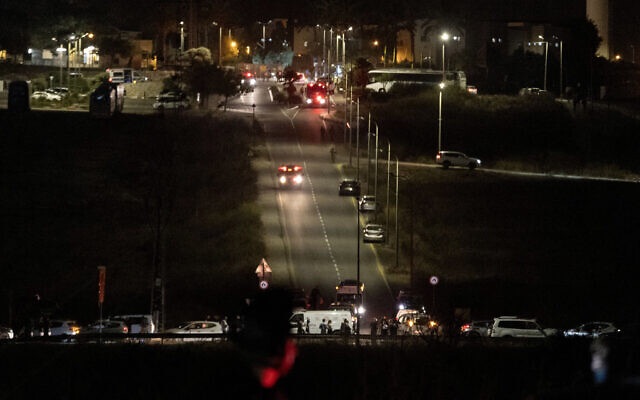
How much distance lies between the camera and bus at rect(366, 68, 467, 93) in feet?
294

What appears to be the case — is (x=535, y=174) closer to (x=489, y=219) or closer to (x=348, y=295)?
(x=489, y=219)

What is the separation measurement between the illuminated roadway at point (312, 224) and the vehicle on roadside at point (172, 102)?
20.1ft

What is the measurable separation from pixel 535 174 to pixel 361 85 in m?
27.3

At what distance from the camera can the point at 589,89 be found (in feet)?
312

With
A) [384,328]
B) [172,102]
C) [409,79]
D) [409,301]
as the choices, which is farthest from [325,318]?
[409,79]

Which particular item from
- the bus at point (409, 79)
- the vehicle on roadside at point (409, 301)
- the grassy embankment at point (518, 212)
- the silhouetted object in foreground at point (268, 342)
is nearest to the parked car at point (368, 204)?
the grassy embankment at point (518, 212)

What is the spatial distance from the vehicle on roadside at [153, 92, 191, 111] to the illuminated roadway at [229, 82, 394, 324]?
6125 mm

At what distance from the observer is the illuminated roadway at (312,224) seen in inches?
1559

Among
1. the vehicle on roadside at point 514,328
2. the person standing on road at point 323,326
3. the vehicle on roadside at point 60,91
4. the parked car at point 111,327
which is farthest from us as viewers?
the vehicle on roadside at point 60,91

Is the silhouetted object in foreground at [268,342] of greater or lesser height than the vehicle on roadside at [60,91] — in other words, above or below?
below

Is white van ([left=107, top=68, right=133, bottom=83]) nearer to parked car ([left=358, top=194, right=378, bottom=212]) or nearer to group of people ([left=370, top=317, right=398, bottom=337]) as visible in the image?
parked car ([left=358, top=194, right=378, bottom=212])

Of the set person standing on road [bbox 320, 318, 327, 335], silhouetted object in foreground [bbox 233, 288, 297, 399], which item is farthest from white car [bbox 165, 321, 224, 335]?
silhouetted object in foreground [bbox 233, 288, 297, 399]

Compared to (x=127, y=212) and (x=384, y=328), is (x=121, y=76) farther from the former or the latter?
(x=384, y=328)

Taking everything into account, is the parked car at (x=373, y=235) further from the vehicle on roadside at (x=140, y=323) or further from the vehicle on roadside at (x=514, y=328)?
the vehicle on roadside at (x=514, y=328)
